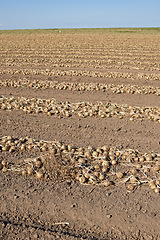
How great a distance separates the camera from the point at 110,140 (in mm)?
4523

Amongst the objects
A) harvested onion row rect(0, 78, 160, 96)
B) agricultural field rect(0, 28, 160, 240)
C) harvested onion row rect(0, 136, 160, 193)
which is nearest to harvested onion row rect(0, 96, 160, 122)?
agricultural field rect(0, 28, 160, 240)

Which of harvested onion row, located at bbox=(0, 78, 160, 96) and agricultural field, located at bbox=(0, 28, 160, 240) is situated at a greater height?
harvested onion row, located at bbox=(0, 78, 160, 96)

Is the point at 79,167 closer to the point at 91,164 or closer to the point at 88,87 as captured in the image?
the point at 91,164


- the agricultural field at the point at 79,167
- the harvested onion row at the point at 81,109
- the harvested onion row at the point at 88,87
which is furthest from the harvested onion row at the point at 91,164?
the harvested onion row at the point at 88,87

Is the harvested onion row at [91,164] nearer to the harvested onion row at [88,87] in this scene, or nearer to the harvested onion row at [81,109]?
the harvested onion row at [81,109]

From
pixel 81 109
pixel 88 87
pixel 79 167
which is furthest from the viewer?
pixel 88 87

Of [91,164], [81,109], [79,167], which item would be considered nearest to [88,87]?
[81,109]

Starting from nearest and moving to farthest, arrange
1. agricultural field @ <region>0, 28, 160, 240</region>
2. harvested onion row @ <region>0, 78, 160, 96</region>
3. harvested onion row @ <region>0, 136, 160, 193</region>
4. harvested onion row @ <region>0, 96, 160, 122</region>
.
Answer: agricultural field @ <region>0, 28, 160, 240</region>, harvested onion row @ <region>0, 136, 160, 193</region>, harvested onion row @ <region>0, 96, 160, 122</region>, harvested onion row @ <region>0, 78, 160, 96</region>

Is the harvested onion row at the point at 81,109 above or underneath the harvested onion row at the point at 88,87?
underneath

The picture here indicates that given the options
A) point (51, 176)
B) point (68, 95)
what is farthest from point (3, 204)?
point (68, 95)

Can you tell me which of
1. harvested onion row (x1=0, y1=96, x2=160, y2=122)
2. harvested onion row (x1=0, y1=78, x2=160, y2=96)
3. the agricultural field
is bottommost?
the agricultural field

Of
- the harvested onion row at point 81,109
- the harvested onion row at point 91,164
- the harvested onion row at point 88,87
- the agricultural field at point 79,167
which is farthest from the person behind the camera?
the harvested onion row at point 88,87

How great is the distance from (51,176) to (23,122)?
7.13 feet

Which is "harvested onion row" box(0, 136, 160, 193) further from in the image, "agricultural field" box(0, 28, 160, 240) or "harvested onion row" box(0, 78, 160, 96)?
"harvested onion row" box(0, 78, 160, 96)
